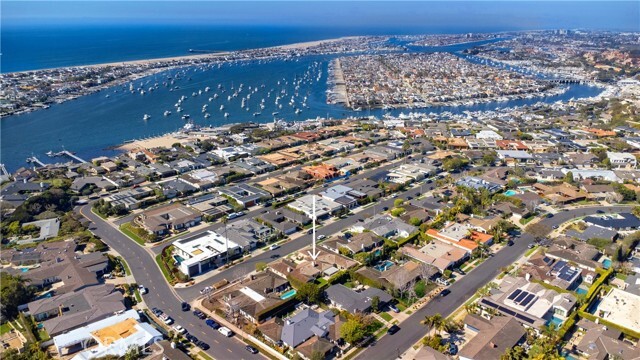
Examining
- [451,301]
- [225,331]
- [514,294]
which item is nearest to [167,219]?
[225,331]

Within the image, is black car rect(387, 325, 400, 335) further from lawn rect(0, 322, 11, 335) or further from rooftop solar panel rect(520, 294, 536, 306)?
lawn rect(0, 322, 11, 335)

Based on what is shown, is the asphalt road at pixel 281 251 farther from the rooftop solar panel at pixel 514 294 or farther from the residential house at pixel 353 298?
the rooftop solar panel at pixel 514 294

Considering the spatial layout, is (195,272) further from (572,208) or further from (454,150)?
(454,150)

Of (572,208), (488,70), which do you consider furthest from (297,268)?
(488,70)

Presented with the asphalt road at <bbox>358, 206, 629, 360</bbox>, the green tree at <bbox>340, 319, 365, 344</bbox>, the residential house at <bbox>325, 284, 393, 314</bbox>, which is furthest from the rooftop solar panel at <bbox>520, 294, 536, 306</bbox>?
the green tree at <bbox>340, 319, 365, 344</bbox>

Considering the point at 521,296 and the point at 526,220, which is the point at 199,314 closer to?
the point at 521,296
